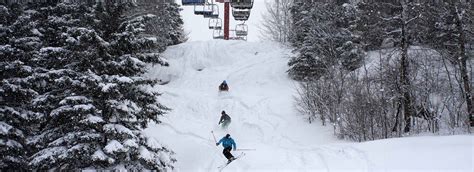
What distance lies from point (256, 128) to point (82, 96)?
39.5ft

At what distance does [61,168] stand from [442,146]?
42.4 ft

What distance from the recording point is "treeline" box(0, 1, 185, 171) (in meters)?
12.7

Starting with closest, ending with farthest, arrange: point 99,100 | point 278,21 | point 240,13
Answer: point 99,100
point 240,13
point 278,21

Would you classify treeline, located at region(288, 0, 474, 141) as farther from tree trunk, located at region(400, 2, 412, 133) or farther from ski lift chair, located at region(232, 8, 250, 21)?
ski lift chair, located at region(232, 8, 250, 21)

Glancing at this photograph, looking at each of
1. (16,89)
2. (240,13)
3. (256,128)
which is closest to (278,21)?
(240,13)

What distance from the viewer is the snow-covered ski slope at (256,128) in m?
13.6

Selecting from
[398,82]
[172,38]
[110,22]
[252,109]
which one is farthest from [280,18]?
[110,22]

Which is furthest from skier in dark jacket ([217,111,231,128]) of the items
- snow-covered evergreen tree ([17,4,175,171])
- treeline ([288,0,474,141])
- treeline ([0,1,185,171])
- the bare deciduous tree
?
the bare deciduous tree

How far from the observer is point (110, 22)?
1421cm

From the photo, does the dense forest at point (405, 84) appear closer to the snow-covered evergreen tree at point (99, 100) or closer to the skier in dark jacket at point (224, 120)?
the skier in dark jacket at point (224, 120)

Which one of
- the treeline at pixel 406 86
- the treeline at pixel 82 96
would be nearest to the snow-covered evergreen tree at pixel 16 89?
the treeline at pixel 82 96

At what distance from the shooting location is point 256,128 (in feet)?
75.6

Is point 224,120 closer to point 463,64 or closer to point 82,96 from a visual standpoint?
point 82,96

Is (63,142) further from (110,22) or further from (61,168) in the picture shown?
(110,22)
